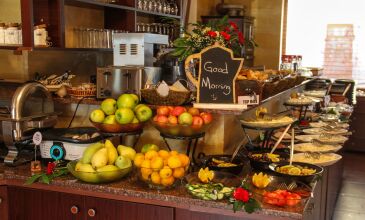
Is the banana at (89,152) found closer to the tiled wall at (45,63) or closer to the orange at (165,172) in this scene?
the orange at (165,172)

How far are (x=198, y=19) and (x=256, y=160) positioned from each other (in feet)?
17.1

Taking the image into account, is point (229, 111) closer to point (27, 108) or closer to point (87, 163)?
point (87, 163)

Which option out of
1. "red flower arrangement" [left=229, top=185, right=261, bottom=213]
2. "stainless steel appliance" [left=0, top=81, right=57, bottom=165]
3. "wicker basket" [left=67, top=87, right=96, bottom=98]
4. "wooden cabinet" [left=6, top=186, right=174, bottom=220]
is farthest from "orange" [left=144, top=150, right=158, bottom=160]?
"wicker basket" [left=67, top=87, right=96, bottom=98]

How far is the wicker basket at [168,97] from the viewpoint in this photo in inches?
108

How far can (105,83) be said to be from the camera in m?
2.94

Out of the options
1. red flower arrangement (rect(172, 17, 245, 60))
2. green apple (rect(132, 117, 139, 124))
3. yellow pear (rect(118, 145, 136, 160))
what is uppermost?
red flower arrangement (rect(172, 17, 245, 60))

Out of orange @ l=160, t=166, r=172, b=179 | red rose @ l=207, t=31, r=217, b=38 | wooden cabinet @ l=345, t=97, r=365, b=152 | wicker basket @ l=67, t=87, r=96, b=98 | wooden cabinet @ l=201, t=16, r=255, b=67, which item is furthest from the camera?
wooden cabinet @ l=201, t=16, r=255, b=67

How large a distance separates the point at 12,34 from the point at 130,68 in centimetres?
128

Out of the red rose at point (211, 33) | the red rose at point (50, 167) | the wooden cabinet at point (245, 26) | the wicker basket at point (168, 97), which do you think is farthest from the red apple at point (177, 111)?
the wooden cabinet at point (245, 26)

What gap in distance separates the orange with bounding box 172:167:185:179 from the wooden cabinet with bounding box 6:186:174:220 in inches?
6.6

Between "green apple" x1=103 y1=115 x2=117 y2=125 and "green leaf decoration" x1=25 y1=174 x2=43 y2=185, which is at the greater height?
"green apple" x1=103 y1=115 x2=117 y2=125

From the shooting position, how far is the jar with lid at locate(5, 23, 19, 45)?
3578 millimetres

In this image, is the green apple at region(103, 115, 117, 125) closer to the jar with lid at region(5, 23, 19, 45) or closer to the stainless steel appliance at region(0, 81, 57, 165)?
the stainless steel appliance at region(0, 81, 57, 165)

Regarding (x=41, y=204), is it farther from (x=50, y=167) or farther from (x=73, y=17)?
(x=73, y=17)
